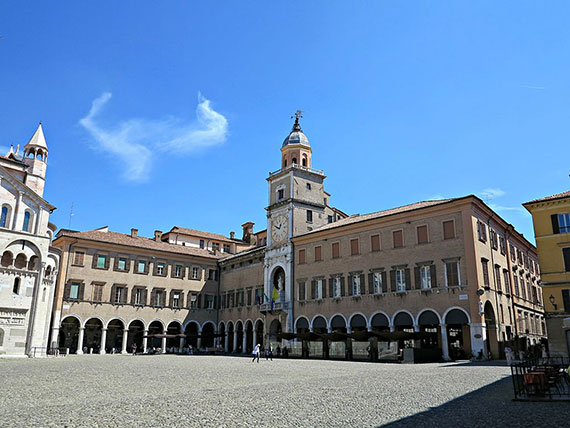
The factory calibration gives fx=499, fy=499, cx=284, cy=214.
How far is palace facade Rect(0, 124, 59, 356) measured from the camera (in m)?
33.3

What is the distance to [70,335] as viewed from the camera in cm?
4675

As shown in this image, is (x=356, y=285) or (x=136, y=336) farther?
(x=136, y=336)

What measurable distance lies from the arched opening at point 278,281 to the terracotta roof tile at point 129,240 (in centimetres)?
1040

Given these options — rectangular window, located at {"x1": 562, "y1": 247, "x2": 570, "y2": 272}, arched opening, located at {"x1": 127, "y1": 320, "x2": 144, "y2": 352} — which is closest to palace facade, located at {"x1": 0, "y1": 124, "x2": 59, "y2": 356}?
arched opening, located at {"x1": 127, "y1": 320, "x2": 144, "y2": 352}

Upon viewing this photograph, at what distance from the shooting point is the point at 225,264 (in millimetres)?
55438

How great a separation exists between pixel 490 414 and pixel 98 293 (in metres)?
43.2

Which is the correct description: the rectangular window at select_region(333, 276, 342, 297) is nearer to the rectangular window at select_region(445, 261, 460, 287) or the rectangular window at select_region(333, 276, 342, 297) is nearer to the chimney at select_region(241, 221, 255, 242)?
the rectangular window at select_region(445, 261, 460, 287)

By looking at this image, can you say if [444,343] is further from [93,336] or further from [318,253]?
[93,336]

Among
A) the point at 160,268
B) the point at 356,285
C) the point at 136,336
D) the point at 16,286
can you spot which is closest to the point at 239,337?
the point at 136,336

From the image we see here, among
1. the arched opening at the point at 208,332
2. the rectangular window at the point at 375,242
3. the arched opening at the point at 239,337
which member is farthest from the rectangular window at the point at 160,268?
the rectangular window at the point at 375,242

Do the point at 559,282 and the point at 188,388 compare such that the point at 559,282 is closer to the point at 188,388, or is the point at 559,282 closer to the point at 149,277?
the point at 188,388

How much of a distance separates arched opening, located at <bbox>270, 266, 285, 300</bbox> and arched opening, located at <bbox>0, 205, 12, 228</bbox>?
74.4ft

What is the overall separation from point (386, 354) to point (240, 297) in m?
23.0

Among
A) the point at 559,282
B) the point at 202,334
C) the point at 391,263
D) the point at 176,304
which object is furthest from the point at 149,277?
the point at 559,282
